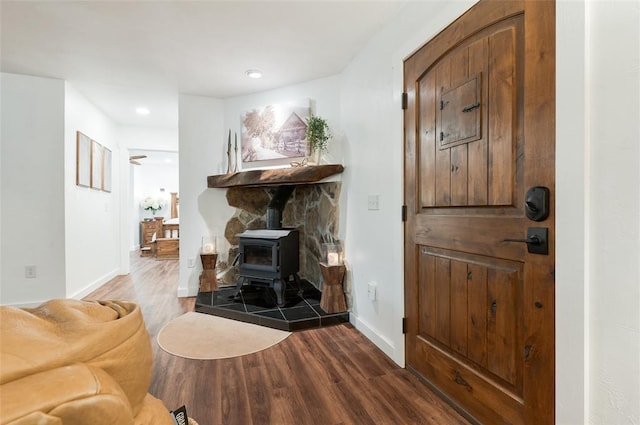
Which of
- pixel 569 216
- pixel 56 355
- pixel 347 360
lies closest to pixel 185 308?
pixel 347 360

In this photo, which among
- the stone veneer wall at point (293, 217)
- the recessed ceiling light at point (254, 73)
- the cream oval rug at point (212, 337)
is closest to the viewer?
the cream oval rug at point (212, 337)

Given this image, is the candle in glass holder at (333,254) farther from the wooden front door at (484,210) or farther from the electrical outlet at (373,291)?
the wooden front door at (484,210)

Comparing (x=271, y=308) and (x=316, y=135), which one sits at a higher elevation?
(x=316, y=135)

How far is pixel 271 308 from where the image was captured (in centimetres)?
289

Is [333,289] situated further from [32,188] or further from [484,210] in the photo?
[32,188]

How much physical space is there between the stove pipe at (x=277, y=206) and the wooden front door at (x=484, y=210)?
1913 millimetres

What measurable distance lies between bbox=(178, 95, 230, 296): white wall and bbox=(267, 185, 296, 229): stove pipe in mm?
656

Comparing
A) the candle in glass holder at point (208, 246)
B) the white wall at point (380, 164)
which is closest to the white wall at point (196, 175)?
the candle in glass holder at point (208, 246)

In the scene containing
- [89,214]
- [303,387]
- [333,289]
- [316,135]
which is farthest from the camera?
[89,214]

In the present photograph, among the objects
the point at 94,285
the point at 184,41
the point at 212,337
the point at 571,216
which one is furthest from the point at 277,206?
the point at 571,216

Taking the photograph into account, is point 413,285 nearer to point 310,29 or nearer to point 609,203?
point 609,203

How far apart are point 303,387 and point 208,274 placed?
2.11m

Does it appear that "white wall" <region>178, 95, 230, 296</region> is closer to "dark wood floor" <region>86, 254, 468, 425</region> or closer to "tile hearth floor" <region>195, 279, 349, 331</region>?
"tile hearth floor" <region>195, 279, 349, 331</region>

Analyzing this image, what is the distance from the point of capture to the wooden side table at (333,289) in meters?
2.78
